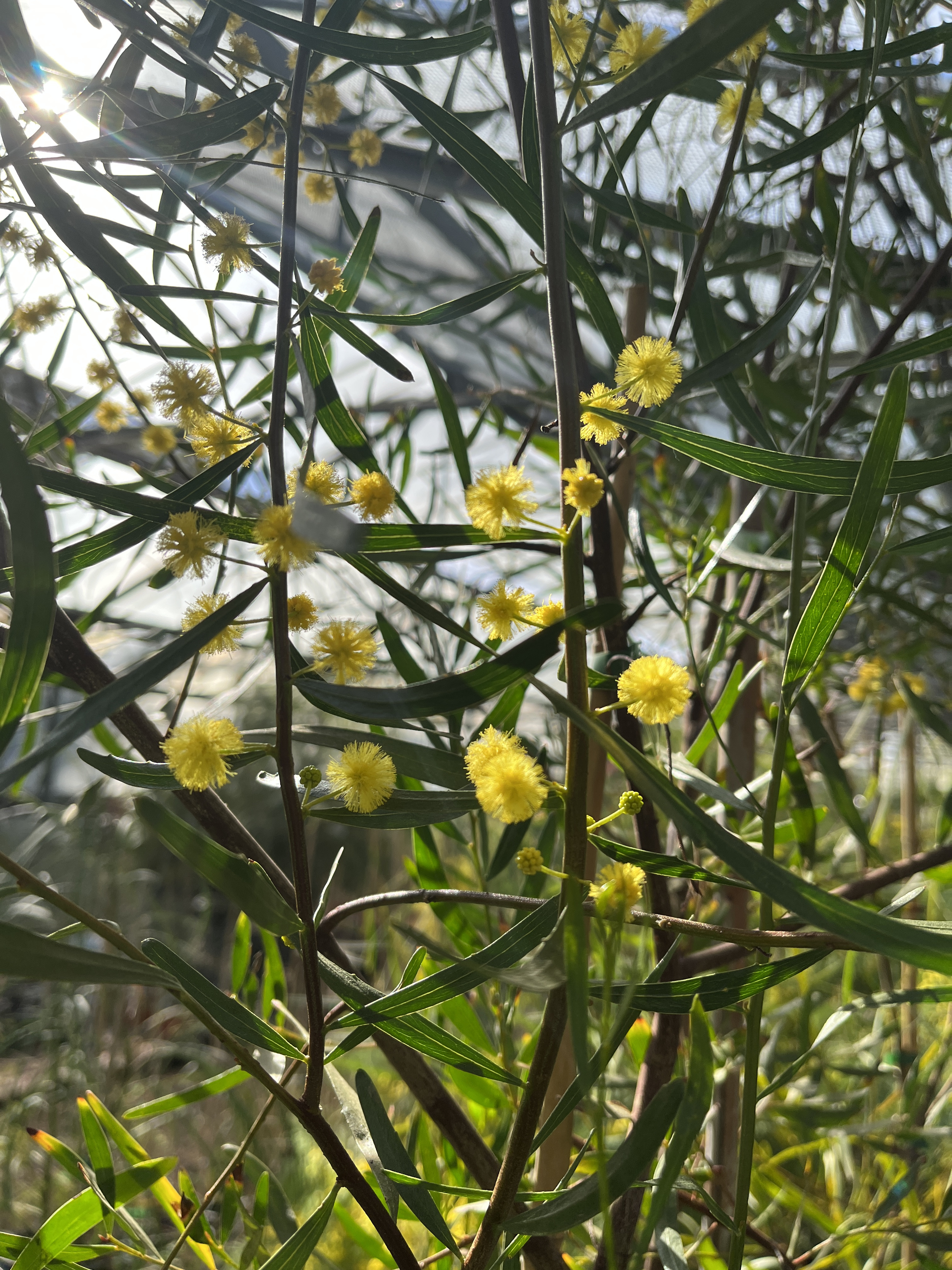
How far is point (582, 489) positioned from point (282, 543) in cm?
6

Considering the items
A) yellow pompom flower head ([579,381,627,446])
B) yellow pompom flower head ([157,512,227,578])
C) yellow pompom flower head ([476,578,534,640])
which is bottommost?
yellow pompom flower head ([476,578,534,640])

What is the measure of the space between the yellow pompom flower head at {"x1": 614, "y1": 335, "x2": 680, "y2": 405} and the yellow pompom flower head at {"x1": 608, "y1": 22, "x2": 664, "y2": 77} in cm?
12

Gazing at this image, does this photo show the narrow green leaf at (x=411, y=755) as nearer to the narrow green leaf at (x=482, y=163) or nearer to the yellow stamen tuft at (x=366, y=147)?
the narrow green leaf at (x=482, y=163)

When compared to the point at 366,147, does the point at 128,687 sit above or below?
below

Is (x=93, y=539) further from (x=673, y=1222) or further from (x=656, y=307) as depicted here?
(x=656, y=307)

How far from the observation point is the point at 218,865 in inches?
6.2

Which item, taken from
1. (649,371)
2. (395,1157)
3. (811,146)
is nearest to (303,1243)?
(395,1157)

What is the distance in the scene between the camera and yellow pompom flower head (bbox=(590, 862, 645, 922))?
6.3 inches

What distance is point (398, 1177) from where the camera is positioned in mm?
217

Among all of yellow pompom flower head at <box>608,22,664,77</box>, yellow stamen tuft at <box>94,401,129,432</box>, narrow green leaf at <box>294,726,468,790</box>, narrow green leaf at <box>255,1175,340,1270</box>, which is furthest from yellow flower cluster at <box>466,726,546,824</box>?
yellow stamen tuft at <box>94,401,129,432</box>

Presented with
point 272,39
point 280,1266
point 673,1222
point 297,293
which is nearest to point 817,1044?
point 673,1222

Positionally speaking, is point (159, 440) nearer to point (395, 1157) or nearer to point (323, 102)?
point (323, 102)

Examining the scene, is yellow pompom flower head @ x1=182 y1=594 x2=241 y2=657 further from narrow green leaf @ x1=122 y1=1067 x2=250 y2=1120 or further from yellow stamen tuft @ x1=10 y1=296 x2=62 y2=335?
yellow stamen tuft @ x1=10 y1=296 x2=62 y2=335

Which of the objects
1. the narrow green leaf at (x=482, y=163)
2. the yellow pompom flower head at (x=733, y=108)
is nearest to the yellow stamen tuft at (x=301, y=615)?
the narrow green leaf at (x=482, y=163)
